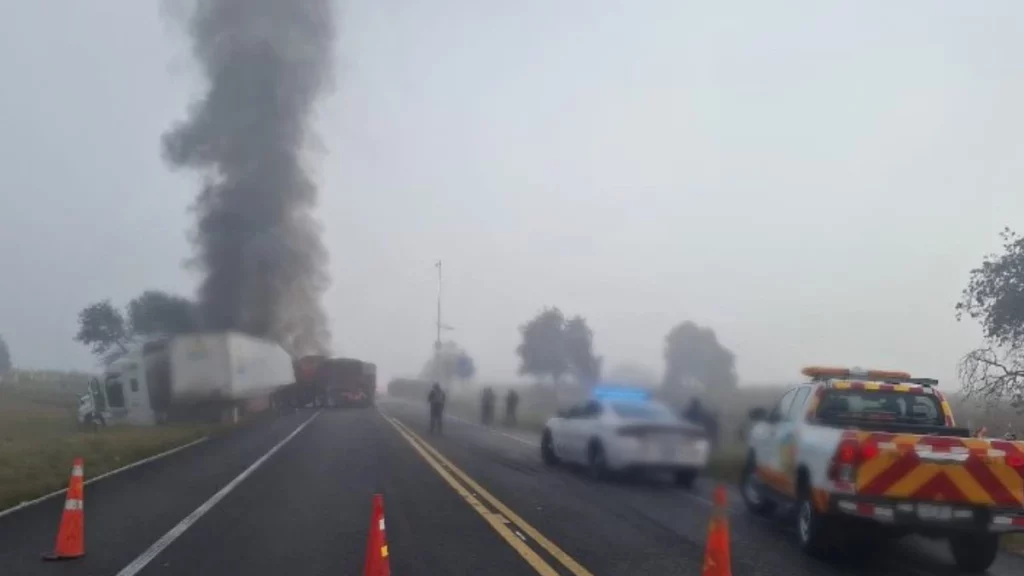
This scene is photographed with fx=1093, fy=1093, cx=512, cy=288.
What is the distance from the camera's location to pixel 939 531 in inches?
398

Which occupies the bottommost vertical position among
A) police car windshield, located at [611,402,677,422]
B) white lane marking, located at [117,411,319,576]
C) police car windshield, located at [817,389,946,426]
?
white lane marking, located at [117,411,319,576]

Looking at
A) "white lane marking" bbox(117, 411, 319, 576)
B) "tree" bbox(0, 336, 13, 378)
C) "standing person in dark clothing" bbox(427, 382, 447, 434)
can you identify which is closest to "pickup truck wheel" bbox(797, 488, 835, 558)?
"white lane marking" bbox(117, 411, 319, 576)

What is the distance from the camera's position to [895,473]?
32.7 feet

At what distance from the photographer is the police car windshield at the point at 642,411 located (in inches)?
745

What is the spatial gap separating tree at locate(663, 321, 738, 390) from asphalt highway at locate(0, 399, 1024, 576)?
9461 mm

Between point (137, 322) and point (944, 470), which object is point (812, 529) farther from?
point (137, 322)

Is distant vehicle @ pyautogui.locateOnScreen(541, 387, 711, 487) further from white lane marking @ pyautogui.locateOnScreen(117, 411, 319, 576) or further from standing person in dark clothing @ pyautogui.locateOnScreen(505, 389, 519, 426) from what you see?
standing person in dark clothing @ pyautogui.locateOnScreen(505, 389, 519, 426)

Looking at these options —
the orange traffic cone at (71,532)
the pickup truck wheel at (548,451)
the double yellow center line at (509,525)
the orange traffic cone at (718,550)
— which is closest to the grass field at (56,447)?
the orange traffic cone at (71,532)

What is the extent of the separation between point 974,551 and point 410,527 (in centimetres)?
583

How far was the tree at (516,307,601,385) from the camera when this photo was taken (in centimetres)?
6266

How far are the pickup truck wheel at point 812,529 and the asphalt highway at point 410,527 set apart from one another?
8.2 inches

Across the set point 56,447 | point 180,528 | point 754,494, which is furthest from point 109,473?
point 754,494

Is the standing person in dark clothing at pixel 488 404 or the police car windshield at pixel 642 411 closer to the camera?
the police car windshield at pixel 642 411

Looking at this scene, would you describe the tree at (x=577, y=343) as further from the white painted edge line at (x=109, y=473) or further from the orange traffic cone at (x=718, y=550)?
the orange traffic cone at (x=718, y=550)
